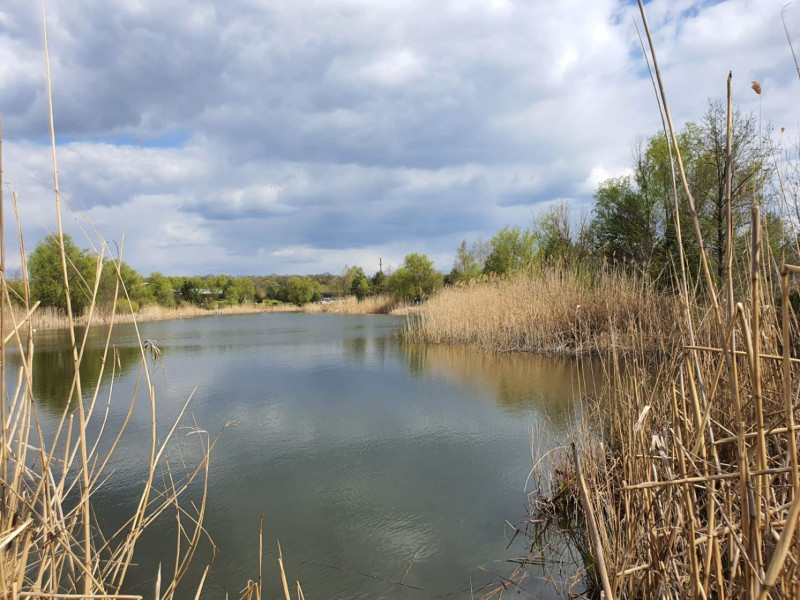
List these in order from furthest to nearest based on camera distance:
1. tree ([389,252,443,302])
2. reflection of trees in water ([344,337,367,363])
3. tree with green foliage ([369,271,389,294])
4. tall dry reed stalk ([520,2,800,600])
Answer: tree with green foliage ([369,271,389,294]) < tree ([389,252,443,302]) < reflection of trees in water ([344,337,367,363]) < tall dry reed stalk ([520,2,800,600])

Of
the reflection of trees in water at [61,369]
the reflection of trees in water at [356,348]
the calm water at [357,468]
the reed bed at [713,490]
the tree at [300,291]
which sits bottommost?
the calm water at [357,468]

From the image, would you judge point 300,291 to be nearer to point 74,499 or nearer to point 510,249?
point 510,249

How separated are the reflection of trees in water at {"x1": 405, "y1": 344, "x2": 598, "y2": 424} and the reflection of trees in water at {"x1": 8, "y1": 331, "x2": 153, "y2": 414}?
395cm

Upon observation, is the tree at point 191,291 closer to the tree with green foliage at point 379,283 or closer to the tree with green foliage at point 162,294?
the tree with green foliage at point 162,294

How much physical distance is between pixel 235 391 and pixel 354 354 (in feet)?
12.0

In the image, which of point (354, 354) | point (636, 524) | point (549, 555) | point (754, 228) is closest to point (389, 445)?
point (549, 555)

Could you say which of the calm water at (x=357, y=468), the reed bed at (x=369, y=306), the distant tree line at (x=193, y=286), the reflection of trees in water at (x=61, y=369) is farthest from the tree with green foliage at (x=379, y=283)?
the calm water at (x=357, y=468)

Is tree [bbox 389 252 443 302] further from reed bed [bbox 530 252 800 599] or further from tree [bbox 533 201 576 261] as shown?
reed bed [bbox 530 252 800 599]

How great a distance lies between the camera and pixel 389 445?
13.3 ft

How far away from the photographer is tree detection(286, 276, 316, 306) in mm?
34438

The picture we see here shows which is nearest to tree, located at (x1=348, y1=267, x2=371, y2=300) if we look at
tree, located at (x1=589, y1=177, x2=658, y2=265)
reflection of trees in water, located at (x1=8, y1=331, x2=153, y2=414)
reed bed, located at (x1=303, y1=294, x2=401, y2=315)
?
reed bed, located at (x1=303, y1=294, x2=401, y2=315)

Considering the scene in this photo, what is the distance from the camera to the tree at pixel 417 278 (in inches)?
948

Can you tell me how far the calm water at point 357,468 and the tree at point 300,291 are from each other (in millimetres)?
26675

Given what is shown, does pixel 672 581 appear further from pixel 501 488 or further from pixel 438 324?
pixel 438 324
